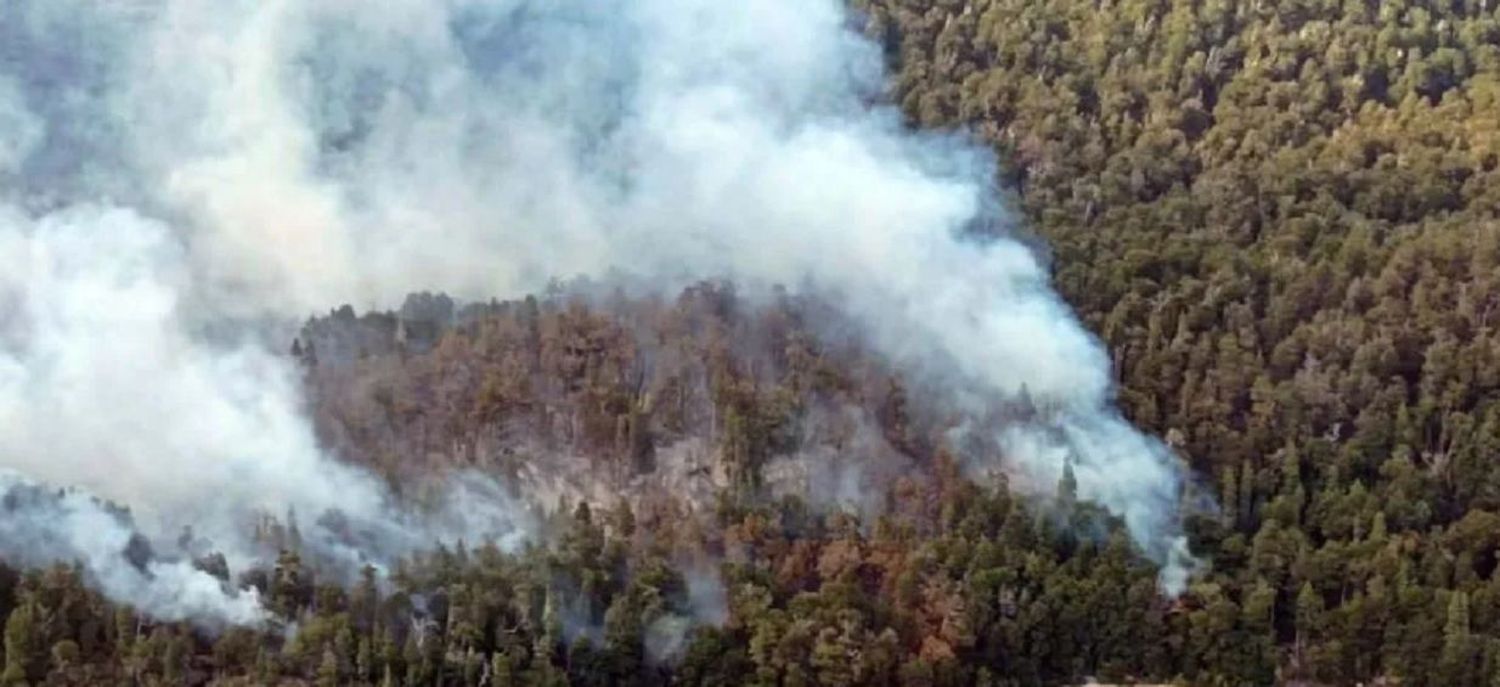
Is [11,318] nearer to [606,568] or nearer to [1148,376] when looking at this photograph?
[606,568]

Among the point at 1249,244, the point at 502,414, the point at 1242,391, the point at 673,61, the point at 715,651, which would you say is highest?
the point at 673,61

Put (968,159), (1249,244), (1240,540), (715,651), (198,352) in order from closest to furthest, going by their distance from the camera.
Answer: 1. (715,651)
2. (1240,540)
3. (198,352)
4. (1249,244)
5. (968,159)

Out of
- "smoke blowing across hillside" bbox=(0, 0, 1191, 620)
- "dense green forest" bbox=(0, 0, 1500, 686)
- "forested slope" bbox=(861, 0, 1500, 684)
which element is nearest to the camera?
"dense green forest" bbox=(0, 0, 1500, 686)

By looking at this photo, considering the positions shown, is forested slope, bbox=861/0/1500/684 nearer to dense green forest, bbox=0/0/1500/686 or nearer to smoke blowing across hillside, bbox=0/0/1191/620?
dense green forest, bbox=0/0/1500/686

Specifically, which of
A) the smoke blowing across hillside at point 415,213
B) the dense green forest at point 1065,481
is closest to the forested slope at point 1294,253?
the dense green forest at point 1065,481

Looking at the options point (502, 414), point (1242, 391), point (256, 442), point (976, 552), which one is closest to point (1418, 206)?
point (1242, 391)

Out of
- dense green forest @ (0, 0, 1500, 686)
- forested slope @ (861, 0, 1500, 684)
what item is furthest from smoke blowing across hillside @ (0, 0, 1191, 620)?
forested slope @ (861, 0, 1500, 684)

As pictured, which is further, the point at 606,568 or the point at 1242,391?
the point at 1242,391

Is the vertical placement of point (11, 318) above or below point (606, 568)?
above
